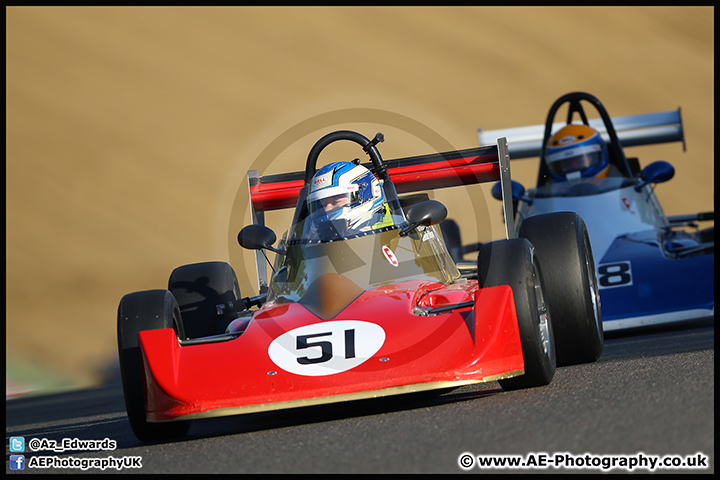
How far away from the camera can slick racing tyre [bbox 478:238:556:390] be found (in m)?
4.93

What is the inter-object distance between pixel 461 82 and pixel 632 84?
5386 millimetres

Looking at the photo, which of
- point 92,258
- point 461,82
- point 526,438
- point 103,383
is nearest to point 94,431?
point 526,438

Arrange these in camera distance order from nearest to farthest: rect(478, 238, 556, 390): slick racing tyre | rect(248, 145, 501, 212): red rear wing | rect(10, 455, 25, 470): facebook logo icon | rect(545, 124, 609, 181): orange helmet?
rect(10, 455, 25, 470): facebook logo icon, rect(478, 238, 556, 390): slick racing tyre, rect(248, 145, 501, 212): red rear wing, rect(545, 124, 609, 181): orange helmet

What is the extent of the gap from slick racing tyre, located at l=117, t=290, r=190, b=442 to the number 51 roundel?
2.35 ft

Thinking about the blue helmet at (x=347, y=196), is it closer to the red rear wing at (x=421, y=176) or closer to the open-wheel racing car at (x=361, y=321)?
the open-wheel racing car at (x=361, y=321)

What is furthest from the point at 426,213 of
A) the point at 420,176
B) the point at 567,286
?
the point at 420,176

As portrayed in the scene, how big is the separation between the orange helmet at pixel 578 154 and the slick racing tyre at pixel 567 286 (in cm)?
434

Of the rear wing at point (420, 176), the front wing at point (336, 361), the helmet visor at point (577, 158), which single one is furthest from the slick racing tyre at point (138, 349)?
the helmet visor at point (577, 158)

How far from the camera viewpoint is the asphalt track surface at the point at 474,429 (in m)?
3.51

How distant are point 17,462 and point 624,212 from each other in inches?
261

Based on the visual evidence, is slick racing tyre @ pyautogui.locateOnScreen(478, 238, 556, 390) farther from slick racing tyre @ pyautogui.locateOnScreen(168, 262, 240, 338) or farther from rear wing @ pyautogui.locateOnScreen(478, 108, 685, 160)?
rear wing @ pyautogui.locateOnScreen(478, 108, 685, 160)

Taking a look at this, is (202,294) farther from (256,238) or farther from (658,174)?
(658,174)

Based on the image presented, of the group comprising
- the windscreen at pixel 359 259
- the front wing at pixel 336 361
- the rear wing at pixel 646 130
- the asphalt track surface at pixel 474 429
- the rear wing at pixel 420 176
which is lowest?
the asphalt track surface at pixel 474 429

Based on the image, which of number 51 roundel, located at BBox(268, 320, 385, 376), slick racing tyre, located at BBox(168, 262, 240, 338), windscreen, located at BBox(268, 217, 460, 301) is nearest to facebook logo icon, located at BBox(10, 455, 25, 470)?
number 51 roundel, located at BBox(268, 320, 385, 376)
